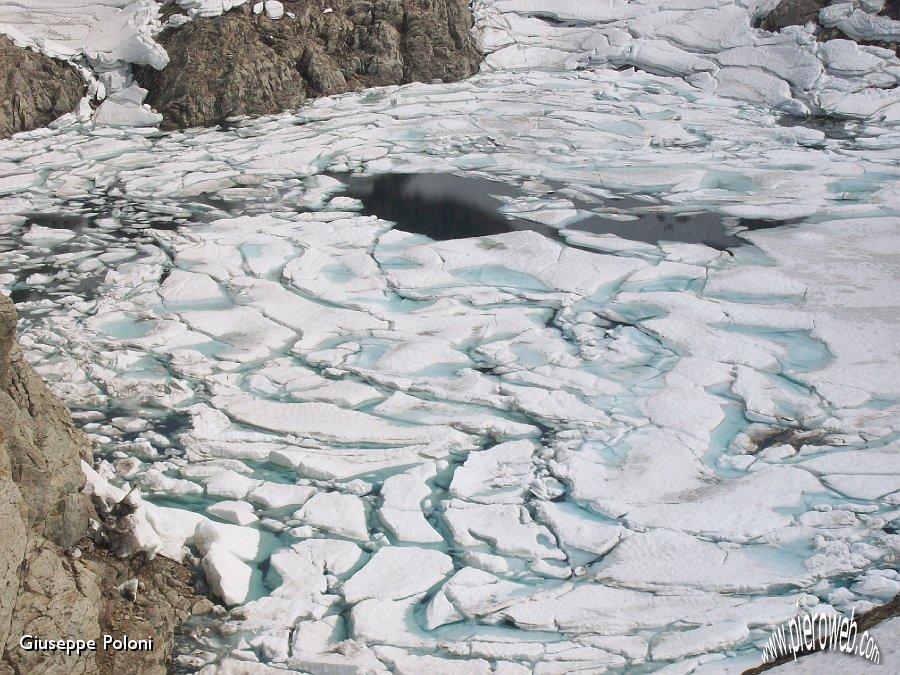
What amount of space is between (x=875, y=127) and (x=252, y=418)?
7.27 metres

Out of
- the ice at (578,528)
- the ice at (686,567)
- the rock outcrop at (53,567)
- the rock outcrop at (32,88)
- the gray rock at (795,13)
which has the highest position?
the gray rock at (795,13)

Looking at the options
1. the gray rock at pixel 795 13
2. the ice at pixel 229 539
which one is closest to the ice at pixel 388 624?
the ice at pixel 229 539

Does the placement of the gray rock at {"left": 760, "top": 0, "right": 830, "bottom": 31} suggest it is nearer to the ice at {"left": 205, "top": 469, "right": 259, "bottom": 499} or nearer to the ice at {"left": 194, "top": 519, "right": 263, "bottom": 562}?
the ice at {"left": 205, "top": 469, "right": 259, "bottom": 499}

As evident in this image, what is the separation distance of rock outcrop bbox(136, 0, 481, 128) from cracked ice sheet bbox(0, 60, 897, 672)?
1.82 meters

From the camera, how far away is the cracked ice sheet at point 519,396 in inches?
136

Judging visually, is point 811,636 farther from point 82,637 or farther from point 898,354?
point 898,354

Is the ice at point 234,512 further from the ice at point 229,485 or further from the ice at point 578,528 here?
the ice at point 578,528

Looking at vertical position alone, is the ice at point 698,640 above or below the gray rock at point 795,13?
below

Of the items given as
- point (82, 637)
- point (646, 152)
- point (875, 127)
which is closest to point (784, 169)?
point (646, 152)

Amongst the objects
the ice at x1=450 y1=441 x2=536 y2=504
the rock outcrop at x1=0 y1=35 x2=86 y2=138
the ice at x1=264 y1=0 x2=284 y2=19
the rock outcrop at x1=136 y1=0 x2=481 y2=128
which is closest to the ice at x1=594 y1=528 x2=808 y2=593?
the ice at x1=450 y1=441 x2=536 y2=504

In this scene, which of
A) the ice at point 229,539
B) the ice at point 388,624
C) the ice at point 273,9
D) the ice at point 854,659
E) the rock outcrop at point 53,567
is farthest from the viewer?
the ice at point 273,9

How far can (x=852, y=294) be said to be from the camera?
582 centimetres

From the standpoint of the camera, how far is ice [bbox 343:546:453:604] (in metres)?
3.46

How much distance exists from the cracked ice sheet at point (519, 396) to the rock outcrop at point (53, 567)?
0.27 m
